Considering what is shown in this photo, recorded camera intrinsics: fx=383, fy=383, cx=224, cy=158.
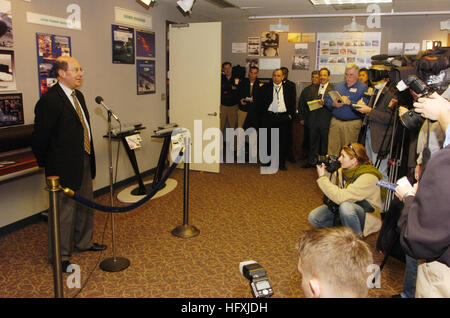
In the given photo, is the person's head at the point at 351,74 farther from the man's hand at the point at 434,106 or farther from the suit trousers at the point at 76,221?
the suit trousers at the point at 76,221

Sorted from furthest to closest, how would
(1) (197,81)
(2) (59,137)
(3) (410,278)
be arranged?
(1) (197,81), (2) (59,137), (3) (410,278)

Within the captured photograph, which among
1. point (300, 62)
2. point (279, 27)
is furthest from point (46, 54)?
point (300, 62)

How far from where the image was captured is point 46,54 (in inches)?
151

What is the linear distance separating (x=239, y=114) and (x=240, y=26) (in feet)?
7.13

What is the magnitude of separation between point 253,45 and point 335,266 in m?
7.23

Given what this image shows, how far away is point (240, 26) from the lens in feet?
26.0

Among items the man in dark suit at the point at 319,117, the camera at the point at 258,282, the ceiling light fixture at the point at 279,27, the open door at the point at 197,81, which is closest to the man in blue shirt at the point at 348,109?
the man in dark suit at the point at 319,117

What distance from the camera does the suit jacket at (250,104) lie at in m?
6.53

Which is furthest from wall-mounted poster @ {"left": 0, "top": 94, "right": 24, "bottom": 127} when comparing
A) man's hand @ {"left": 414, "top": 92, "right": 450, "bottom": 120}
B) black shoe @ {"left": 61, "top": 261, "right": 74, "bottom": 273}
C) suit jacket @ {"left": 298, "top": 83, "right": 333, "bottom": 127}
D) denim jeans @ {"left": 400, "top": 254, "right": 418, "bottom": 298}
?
suit jacket @ {"left": 298, "top": 83, "right": 333, "bottom": 127}

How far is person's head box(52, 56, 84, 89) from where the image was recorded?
293 cm

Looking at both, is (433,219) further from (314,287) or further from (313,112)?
(313,112)

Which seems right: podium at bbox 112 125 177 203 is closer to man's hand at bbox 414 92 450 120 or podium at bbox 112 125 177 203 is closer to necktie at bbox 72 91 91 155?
necktie at bbox 72 91 91 155

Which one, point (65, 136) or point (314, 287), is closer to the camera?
point (314, 287)

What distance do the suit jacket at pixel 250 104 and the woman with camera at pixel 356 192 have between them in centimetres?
343
